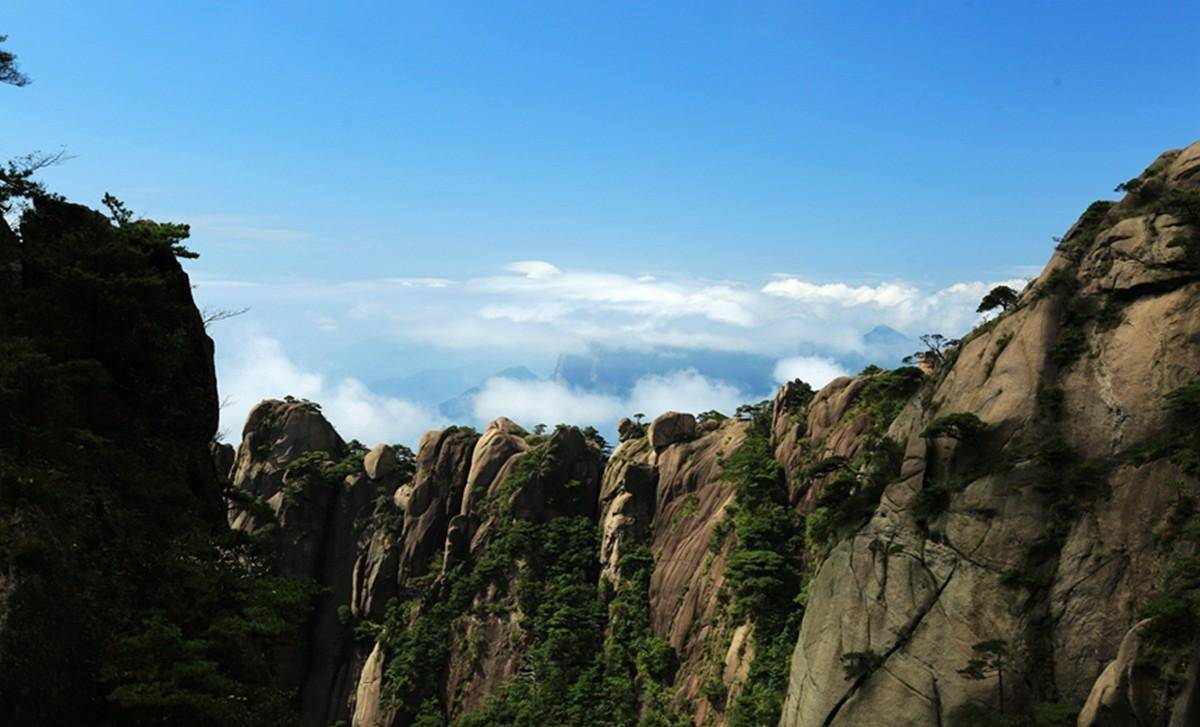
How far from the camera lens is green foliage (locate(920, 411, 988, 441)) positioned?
42.0 meters

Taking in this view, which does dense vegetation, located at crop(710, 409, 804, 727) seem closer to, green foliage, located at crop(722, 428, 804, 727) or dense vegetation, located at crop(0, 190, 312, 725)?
green foliage, located at crop(722, 428, 804, 727)

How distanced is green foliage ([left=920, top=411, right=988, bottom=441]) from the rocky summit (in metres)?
0.18

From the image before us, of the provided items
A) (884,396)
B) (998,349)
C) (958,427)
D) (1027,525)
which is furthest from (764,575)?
(1027,525)

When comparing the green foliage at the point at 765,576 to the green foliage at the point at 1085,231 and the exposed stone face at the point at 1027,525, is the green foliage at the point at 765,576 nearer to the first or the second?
the exposed stone face at the point at 1027,525

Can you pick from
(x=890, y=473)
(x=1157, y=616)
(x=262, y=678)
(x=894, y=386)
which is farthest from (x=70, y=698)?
(x=894, y=386)

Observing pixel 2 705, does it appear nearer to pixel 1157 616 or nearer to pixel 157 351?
pixel 157 351

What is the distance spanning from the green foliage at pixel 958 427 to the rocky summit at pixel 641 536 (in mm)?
182

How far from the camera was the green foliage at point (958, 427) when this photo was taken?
4200cm

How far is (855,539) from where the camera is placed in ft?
148

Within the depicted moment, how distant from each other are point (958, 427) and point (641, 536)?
127ft

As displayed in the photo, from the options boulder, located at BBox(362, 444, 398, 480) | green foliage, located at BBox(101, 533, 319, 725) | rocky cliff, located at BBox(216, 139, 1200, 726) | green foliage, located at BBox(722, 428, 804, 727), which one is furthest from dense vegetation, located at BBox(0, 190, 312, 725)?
boulder, located at BBox(362, 444, 398, 480)

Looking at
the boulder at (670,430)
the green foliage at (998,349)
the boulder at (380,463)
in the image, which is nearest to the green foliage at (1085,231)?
the green foliage at (998,349)

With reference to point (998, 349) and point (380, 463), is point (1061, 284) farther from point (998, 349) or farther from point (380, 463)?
point (380, 463)

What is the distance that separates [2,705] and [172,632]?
3611 millimetres
